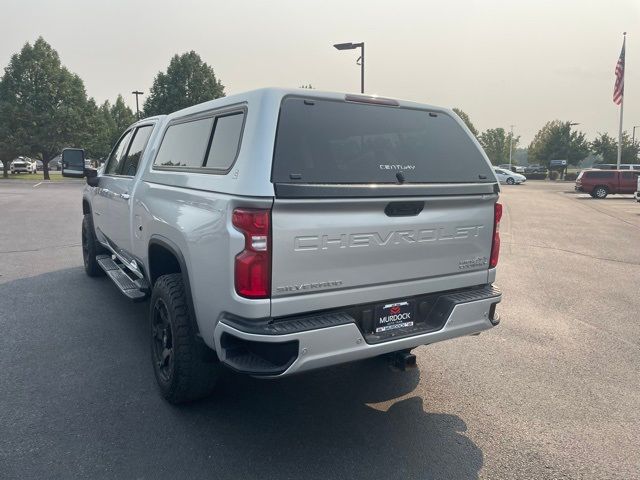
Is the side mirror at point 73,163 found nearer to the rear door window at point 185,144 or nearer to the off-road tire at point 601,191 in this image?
the rear door window at point 185,144

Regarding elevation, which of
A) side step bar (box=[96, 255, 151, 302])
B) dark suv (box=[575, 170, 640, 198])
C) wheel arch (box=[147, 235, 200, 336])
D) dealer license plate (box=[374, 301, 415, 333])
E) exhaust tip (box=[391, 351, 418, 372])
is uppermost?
dark suv (box=[575, 170, 640, 198])

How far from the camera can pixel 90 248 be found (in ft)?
23.7

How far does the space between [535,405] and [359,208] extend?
203 cm

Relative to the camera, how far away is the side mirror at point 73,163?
6422 mm

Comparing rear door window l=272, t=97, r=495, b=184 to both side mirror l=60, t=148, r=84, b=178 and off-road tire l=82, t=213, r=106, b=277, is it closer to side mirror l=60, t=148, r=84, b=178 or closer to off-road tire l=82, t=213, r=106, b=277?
side mirror l=60, t=148, r=84, b=178

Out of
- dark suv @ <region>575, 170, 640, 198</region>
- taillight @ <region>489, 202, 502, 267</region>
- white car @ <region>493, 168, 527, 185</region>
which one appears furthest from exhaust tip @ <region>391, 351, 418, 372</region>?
white car @ <region>493, 168, 527, 185</region>

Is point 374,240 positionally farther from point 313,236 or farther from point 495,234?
point 495,234

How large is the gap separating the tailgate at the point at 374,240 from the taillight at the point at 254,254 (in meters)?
0.04

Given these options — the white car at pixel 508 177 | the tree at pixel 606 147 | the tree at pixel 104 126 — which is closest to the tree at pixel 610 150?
the tree at pixel 606 147

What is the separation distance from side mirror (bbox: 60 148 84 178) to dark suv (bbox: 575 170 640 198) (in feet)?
98.6

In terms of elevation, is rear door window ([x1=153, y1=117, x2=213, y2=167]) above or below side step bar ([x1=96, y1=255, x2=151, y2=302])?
above

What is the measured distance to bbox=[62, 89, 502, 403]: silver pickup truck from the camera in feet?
9.30

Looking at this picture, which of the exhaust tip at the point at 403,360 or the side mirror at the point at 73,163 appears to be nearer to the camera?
the exhaust tip at the point at 403,360

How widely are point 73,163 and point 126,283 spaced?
2.27m
